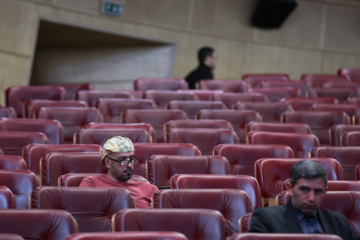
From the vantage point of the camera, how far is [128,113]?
523 cm

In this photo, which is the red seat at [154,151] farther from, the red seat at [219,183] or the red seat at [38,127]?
the red seat at [38,127]

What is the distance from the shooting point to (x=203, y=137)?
459 cm

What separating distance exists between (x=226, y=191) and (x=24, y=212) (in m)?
0.88

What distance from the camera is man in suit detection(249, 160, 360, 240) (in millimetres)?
2719

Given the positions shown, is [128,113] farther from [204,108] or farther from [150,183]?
[150,183]

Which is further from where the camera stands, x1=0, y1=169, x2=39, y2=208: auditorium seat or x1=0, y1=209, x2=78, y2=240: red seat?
x1=0, y1=169, x2=39, y2=208: auditorium seat

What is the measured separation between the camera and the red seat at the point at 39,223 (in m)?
2.69

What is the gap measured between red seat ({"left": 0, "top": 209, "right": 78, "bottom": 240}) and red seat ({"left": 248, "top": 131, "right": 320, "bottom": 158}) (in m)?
2.00

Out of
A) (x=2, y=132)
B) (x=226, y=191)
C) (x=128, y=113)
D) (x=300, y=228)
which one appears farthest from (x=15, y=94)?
(x=300, y=228)

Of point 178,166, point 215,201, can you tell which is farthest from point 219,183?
point 178,166

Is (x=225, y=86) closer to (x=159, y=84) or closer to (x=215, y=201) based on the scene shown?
(x=159, y=84)

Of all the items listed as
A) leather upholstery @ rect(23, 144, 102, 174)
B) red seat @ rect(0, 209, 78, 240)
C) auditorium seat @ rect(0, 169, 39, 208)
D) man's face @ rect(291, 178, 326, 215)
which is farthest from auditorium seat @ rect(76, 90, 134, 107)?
man's face @ rect(291, 178, 326, 215)

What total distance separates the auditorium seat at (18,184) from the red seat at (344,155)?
164cm

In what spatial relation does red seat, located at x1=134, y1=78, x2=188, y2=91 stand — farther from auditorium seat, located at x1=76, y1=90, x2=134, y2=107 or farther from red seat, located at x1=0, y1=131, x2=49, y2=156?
red seat, located at x1=0, y1=131, x2=49, y2=156
